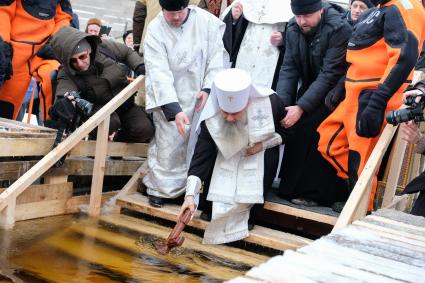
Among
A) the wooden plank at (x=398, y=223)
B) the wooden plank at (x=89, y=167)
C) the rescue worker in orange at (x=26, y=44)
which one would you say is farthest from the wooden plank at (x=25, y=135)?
the wooden plank at (x=398, y=223)

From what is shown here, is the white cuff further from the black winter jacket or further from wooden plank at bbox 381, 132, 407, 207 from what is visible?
wooden plank at bbox 381, 132, 407, 207

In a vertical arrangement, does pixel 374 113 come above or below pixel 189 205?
above

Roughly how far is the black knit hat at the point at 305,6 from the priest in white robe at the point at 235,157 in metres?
0.64

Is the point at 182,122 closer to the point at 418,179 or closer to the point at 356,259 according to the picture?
the point at 418,179

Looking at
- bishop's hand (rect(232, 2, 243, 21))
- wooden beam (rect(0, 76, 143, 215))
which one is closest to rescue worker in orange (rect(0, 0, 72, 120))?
wooden beam (rect(0, 76, 143, 215))

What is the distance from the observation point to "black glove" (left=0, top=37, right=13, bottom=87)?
5.14 metres

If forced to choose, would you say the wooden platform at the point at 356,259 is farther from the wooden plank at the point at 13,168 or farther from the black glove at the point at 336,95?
the wooden plank at the point at 13,168

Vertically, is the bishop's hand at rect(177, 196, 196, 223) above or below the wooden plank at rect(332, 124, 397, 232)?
below

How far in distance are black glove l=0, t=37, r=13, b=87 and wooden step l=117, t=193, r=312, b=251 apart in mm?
1429

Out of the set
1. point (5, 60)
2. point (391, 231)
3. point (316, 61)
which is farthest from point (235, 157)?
point (5, 60)

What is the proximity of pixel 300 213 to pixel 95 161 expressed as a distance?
5.45 ft

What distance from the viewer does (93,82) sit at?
16.7 ft

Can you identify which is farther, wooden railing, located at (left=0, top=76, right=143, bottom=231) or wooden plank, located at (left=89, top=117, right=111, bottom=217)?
wooden plank, located at (left=89, top=117, right=111, bottom=217)

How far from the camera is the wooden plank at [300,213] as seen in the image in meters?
4.32
